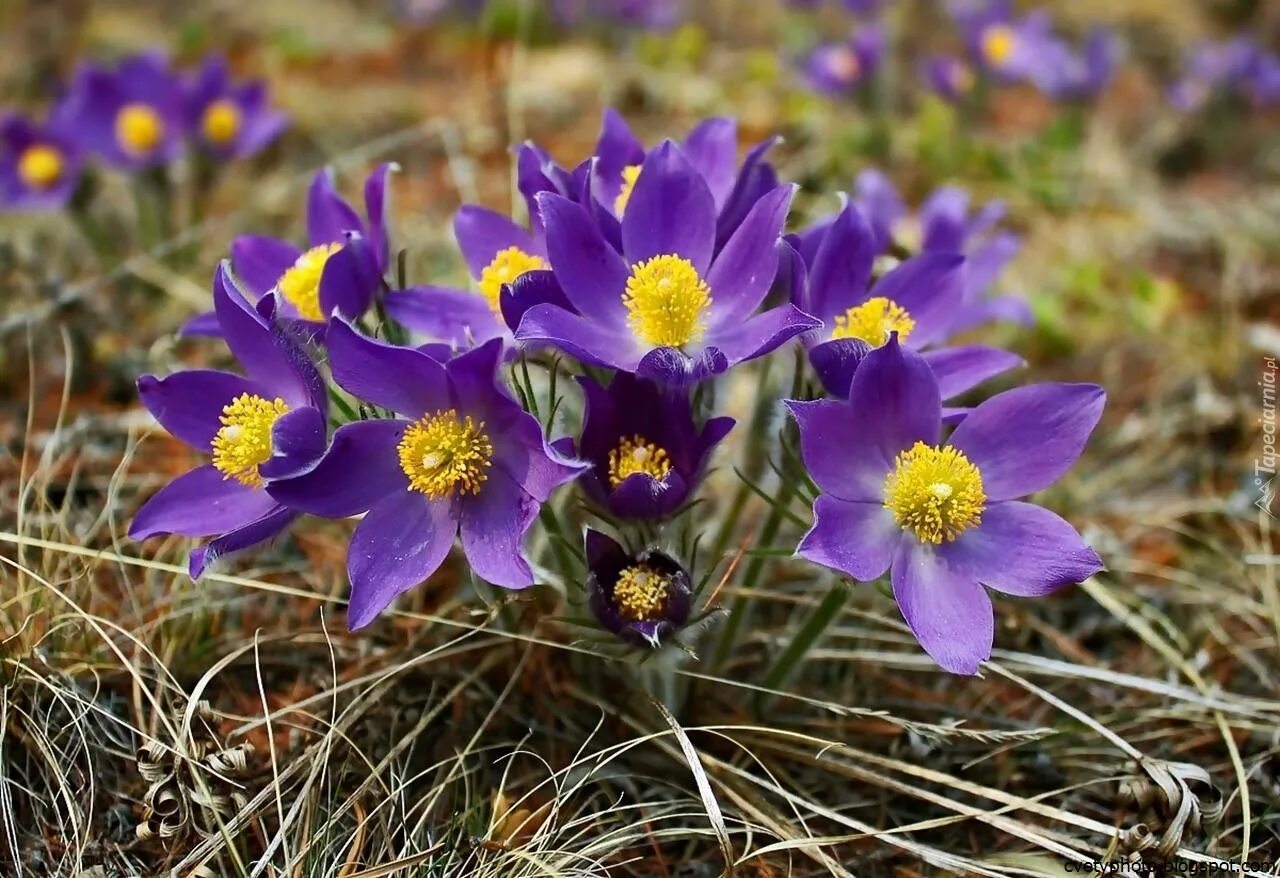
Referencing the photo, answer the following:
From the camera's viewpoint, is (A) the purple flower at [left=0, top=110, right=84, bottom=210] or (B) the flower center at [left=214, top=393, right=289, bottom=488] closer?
Result: (B) the flower center at [left=214, top=393, right=289, bottom=488]

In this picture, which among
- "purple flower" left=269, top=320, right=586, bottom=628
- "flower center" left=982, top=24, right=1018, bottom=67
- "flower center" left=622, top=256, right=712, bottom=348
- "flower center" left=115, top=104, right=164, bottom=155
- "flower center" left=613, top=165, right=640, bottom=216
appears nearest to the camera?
"purple flower" left=269, top=320, right=586, bottom=628

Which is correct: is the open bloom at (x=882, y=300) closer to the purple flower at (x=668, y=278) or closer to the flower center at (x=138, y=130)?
the purple flower at (x=668, y=278)

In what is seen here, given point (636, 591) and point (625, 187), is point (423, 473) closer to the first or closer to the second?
point (636, 591)

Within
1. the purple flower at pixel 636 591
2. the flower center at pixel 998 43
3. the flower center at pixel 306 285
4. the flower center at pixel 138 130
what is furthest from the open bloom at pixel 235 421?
the flower center at pixel 998 43

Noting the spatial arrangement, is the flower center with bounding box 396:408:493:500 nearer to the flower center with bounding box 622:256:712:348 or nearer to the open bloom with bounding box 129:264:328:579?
the open bloom with bounding box 129:264:328:579

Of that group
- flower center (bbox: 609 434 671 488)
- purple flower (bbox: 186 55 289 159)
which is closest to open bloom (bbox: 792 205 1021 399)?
flower center (bbox: 609 434 671 488)

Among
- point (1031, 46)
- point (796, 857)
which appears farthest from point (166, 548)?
point (1031, 46)

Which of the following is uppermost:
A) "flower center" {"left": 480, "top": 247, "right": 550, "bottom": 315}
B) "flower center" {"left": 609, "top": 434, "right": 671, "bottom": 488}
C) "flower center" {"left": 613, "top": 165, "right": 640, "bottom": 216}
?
"flower center" {"left": 613, "top": 165, "right": 640, "bottom": 216}
